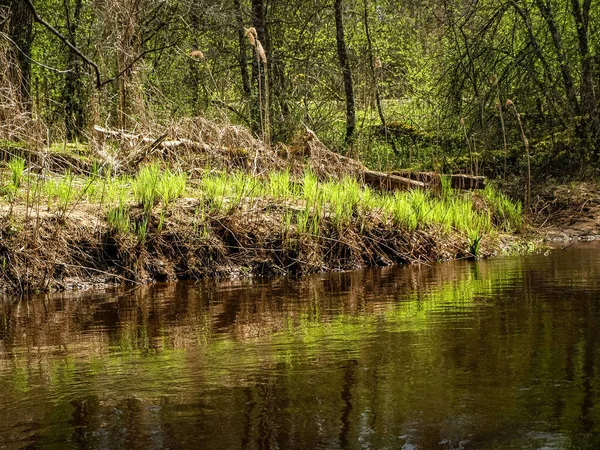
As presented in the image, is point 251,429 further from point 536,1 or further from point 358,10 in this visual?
point 358,10

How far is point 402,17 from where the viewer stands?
68.6ft

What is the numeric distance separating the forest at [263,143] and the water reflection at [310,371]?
55.7 inches

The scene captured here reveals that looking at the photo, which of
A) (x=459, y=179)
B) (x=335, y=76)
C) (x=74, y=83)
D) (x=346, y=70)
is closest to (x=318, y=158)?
(x=459, y=179)

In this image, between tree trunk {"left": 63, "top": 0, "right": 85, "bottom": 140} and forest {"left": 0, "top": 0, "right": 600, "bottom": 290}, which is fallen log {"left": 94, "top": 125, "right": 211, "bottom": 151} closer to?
forest {"left": 0, "top": 0, "right": 600, "bottom": 290}

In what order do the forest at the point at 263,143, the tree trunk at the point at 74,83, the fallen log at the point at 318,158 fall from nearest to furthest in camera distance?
the forest at the point at 263,143 < the fallen log at the point at 318,158 < the tree trunk at the point at 74,83

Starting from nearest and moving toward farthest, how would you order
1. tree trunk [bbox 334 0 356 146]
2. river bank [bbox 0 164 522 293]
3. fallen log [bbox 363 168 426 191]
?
river bank [bbox 0 164 522 293] → fallen log [bbox 363 168 426 191] → tree trunk [bbox 334 0 356 146]

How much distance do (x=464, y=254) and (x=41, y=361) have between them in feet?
20.2

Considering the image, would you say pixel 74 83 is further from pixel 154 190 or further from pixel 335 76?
pixel 154 190

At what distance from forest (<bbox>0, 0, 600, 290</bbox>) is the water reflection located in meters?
1.41

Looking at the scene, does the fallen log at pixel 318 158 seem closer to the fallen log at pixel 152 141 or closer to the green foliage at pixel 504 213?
the fallen log at pixel 152 141

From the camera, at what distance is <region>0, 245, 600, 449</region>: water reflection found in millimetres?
2303

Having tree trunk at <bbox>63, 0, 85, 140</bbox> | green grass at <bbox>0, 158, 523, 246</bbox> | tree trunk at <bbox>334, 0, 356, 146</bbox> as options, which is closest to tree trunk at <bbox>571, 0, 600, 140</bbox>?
tree trunk at <bbox>334, 0, 356, 146</bbox>

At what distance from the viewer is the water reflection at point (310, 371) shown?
230 centimetres

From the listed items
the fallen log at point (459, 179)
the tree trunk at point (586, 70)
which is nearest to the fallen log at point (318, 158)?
the fallen log at point (459, 179)
